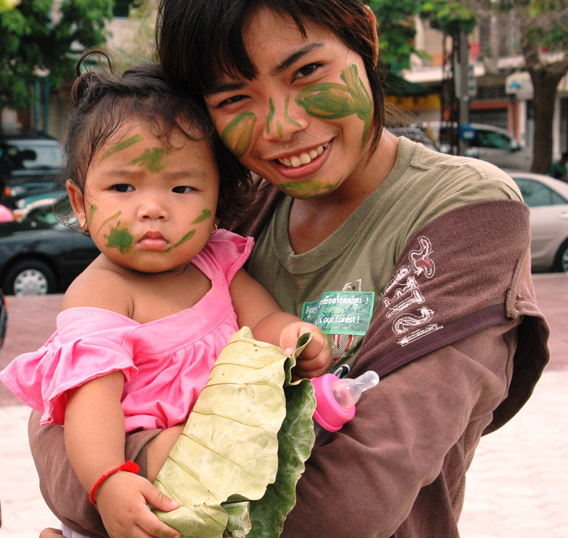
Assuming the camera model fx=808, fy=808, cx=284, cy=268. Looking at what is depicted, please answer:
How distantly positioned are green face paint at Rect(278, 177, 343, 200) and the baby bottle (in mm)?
540

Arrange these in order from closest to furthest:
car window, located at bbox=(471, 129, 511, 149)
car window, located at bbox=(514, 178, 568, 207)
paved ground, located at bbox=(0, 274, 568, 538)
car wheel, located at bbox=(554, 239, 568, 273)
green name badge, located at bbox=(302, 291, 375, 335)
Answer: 1. green name badge, located at bbox=(302, 291, 375, 335)
2. paved ground, located at bbox=(0, 274, 568, 538)
3. car window, located at bbox=(514, 178, 568, 207)
4. car wheel, located at bbox=(554, 239, 568, 273)
5. car window, located at bbox=(471, 129, 511, 149)

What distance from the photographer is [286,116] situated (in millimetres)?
1956

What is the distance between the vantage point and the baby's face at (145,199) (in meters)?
1.95

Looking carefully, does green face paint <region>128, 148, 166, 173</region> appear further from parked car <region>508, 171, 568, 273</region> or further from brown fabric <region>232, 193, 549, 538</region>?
parked car <region>508, 171, 568, 273</region>

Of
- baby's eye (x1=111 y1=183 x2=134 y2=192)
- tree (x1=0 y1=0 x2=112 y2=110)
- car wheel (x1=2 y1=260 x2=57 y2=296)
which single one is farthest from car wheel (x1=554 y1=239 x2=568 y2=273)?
baby's eye (x1=111 y1=183 x2=134 y2=192)

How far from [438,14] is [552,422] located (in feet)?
28.2

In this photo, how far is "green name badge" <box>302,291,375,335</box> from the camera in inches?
76.5

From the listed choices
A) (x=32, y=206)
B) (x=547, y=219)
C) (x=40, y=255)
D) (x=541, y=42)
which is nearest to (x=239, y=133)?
(x=40, y=255)

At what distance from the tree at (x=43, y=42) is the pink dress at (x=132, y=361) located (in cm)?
1489

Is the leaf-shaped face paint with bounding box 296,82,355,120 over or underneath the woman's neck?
over

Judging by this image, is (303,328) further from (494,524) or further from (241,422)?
(494,524)

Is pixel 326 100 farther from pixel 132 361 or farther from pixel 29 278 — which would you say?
pixel 29 278

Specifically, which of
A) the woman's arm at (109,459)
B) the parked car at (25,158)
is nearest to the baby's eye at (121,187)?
the woman's arm at (109,459)

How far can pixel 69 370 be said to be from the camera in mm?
1719
